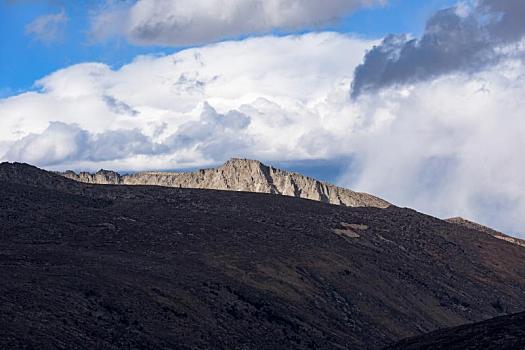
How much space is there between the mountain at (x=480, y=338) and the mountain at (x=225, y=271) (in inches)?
622

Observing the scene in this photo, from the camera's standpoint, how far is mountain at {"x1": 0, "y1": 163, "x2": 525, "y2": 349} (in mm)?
55688

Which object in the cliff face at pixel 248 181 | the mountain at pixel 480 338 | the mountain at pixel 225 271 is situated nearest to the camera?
the mountain at pixel 480 338

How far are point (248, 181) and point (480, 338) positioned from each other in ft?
484

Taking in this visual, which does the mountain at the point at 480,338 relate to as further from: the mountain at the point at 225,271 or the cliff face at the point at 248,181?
the cliff face at the point at 248,181

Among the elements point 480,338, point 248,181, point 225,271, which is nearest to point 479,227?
point 248,181

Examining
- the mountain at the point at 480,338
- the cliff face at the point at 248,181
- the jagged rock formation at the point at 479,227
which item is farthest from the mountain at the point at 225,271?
the cliff face at the point at 248,181

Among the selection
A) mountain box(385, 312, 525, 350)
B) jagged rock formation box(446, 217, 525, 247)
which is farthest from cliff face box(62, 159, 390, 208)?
mountain box(385, 312, 525, 350)

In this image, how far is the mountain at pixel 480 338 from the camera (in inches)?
1612

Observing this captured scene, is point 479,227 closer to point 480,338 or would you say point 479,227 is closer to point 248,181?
point 248,181

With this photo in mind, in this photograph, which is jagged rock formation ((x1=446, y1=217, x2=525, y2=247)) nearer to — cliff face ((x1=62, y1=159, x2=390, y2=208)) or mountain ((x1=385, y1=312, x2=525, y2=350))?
cliff face ((x1=62, y1=159, x2=390, y2=208))

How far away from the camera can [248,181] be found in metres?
190

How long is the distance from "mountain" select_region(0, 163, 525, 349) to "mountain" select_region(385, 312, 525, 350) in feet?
51.9

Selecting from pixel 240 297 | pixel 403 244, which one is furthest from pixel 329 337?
pixel 403 244

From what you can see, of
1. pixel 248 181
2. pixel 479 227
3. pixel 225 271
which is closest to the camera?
pixel 225 271
